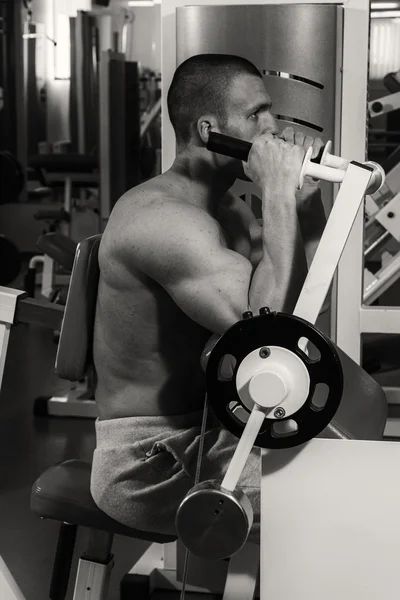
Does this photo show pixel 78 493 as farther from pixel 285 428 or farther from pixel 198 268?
pixel 285 428

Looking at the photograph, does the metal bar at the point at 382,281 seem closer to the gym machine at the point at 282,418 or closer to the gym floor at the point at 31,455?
the gym floor at the point at 31,455

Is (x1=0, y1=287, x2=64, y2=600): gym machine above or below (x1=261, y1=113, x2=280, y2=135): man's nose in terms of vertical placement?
below

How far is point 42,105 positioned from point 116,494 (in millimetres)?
7442

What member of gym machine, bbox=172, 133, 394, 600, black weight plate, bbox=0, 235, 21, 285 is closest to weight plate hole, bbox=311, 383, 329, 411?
gym machine, bbox=172, 133, 394, 600

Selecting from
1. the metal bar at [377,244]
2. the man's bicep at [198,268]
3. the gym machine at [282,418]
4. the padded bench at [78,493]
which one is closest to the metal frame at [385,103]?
the metal bar at [377,244]

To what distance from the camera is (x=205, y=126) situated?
171 cm

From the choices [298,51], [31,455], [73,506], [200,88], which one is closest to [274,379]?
[73,506]

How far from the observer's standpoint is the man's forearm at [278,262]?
4.58 ft

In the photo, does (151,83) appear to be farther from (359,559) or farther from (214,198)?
(359,559)

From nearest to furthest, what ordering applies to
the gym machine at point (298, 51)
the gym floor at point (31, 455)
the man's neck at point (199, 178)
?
the man's neck at point (199, 178) → the gym machine at point (298, 51) → the gym floor at point (31, 455)

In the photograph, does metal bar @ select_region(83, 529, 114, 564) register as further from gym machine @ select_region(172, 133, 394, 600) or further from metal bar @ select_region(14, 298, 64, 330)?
gym machine @ select_region(172, 133, 394, 600)

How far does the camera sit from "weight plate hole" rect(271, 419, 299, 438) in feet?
3.71

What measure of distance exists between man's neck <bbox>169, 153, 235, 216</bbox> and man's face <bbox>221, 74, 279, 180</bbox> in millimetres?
99

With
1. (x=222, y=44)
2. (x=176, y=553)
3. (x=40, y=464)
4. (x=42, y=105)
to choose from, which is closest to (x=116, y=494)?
(x=176, y=553)
